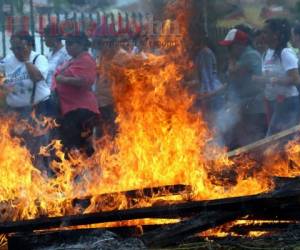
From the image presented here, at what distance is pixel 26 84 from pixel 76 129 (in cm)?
94

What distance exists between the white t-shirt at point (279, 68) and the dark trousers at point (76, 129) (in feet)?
7.99

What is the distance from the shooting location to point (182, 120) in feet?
24.0

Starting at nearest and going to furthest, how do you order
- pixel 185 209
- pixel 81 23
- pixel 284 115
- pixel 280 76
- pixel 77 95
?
1. pixel 185 209
2. pixel 280 76
3. pixel 284 115
4. pixel 77 95
5. pixel 81 23

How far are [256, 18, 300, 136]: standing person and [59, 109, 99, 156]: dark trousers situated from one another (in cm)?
244

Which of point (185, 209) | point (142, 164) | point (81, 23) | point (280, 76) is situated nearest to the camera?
point (185, 209)

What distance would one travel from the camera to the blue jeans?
892cm

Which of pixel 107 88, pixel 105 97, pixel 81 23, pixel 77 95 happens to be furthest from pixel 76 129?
pixel 81 23

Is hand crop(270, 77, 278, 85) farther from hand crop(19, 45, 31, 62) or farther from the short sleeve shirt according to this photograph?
hand crop(19, 45, 31, 62)

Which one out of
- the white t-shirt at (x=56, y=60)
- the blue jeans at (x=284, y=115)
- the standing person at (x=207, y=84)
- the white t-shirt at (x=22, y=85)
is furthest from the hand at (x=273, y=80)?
the white t-shirt at (x=22, y=85)

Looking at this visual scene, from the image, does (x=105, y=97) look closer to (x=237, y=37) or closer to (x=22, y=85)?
(x=22, y=85)

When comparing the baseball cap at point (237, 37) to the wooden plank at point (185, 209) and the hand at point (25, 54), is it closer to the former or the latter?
the hand at point (25, 54)

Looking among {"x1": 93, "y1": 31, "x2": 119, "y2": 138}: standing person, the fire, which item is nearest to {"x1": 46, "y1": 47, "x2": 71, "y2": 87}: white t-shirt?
{"x1": 93, "y1": 31, "x2": 119, "y2": 138}: standing person

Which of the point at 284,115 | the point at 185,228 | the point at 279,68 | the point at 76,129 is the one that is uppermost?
the point at 279,68

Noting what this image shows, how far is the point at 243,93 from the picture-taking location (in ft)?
31.4
